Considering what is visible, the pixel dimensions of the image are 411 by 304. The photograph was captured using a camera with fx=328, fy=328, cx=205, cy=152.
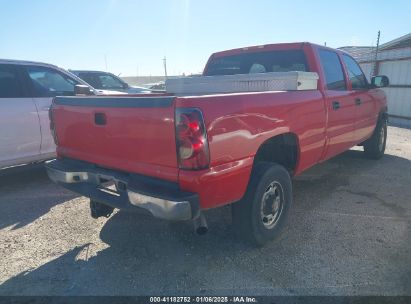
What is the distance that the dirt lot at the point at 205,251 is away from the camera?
2562mm

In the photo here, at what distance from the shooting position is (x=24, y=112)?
4.64 m

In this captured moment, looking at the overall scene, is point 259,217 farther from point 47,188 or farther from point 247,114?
point 47,188

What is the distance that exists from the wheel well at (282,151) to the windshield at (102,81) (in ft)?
25.5

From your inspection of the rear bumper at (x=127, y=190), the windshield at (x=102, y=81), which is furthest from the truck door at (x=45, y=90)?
the windshield at (x=102, y=81)

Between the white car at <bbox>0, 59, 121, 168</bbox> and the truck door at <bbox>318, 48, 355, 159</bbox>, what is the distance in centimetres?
397

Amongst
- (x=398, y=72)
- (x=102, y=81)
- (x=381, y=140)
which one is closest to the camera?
(x=381, y=140)

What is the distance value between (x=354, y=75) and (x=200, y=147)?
151 inches

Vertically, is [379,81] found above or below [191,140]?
above

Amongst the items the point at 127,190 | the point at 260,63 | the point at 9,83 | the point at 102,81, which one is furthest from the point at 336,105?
the point at 102,81

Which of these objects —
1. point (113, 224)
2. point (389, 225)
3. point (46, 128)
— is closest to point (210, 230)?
point (113, 224)

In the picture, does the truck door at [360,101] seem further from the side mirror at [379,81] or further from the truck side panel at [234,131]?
the truck side panel at [234,131]

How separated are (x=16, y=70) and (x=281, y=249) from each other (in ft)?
14.4

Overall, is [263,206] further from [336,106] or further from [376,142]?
[376,142]

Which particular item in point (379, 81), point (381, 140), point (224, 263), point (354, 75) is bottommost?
point (224, 263)
